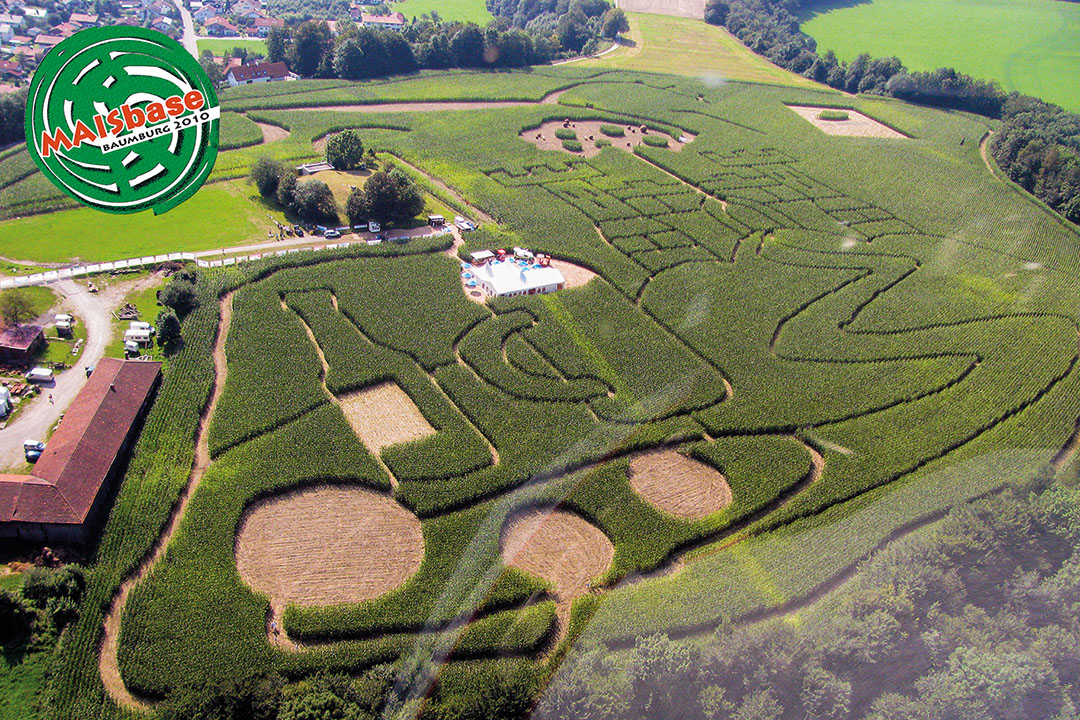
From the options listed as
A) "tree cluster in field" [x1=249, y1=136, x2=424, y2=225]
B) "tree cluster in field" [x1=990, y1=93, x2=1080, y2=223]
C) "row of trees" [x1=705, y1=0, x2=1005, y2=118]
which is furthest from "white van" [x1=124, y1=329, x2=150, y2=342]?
"row of trees" [x1=705, y1=0, x2=1005, y2=118]

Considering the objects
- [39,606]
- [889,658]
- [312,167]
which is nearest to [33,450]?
[39,606]

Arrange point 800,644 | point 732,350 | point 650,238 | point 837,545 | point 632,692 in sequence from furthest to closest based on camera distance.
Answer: point 650,238
point 732,350
point 837,545
point 800,644
point 632,692

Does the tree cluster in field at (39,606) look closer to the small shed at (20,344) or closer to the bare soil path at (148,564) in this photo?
the bare soil path at (148,564)

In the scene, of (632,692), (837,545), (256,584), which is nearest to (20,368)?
(256,584)

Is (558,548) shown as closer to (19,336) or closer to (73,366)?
(73,366)

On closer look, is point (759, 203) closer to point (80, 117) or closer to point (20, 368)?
point (80, 117)

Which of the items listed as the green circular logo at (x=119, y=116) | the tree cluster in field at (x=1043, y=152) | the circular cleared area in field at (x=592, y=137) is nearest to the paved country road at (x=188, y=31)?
the circular cleared area in field at (x=592, y=137)

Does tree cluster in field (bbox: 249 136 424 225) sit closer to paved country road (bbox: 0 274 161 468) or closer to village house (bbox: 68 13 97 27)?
paved country road (bbox: 0 274 161 468)
